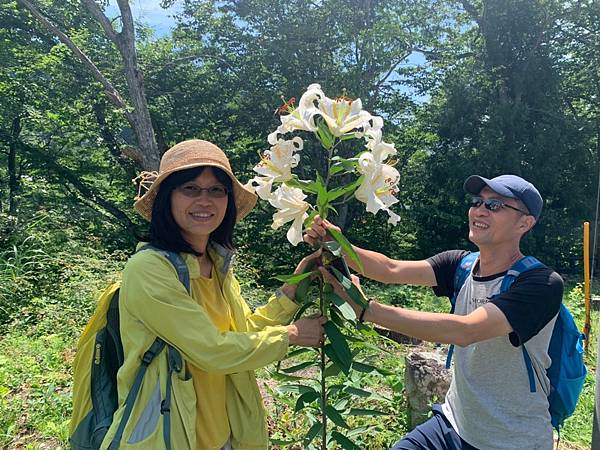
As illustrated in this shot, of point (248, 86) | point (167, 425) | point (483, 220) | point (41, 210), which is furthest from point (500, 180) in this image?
point (248, 86)

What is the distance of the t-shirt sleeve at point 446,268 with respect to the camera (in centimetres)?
219

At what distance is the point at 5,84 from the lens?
8.71 metres

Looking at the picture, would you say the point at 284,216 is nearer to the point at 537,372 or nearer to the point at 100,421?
the point at 100,421

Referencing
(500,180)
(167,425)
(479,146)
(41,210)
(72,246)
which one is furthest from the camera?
(479,146)

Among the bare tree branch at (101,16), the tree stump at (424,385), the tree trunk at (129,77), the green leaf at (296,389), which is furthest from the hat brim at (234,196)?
the bare tree branch at (101,16)

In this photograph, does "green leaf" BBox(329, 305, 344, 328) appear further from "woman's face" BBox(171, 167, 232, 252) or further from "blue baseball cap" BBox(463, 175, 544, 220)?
"blue baseball cap" BBox(463, 175, 544, 220)

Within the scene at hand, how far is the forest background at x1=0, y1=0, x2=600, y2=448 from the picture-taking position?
9.62 metres

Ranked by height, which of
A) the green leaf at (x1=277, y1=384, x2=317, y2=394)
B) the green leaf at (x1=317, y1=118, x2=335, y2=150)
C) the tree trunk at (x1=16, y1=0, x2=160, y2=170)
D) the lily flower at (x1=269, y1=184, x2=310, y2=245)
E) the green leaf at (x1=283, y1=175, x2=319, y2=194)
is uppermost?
the tree trunk at (x1=16, y1=0, x2=160, y2=170)

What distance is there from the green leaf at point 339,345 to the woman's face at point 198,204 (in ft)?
1.77

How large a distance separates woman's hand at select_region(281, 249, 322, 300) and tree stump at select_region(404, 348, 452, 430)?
1.67 m

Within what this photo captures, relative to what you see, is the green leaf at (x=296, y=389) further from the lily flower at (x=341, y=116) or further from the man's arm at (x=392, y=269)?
the lily flower at (x=341, y=116)

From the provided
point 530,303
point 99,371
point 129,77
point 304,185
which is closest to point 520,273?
point 530,303

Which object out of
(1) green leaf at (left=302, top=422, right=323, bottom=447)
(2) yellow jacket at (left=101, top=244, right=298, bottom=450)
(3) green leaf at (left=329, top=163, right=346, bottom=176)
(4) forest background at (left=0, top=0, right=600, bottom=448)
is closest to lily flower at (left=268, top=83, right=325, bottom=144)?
(3) green leaf at (left=329, top=163, right=346, bottom=176)

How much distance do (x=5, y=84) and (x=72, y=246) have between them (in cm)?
354
